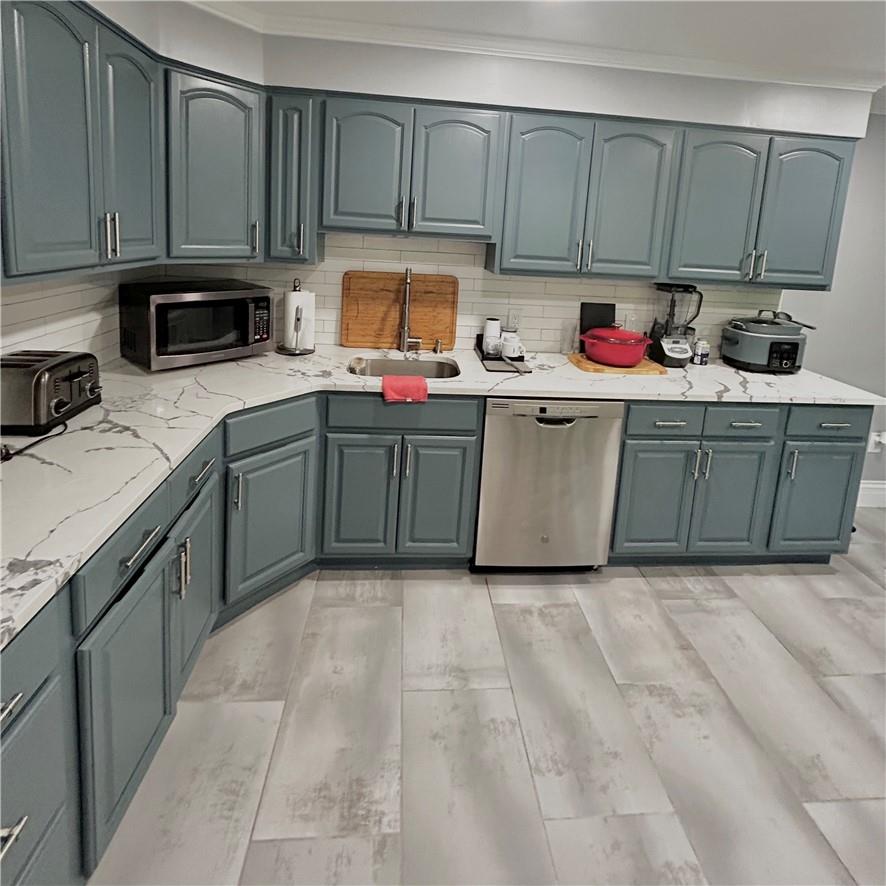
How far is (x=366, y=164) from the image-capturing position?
341cm

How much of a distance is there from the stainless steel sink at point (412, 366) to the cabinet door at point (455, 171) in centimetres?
62

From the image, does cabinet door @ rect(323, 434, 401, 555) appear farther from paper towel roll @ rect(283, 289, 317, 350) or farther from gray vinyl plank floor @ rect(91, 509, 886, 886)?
paper towel roll @ rect(283, 289, 317, 350)

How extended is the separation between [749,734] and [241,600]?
1916mm

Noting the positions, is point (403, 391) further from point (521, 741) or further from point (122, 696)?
point (122, 696)

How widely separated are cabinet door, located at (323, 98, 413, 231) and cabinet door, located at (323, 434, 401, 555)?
0.98 m

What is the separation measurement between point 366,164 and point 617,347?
4.66 ft

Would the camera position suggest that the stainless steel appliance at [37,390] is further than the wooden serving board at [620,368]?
No

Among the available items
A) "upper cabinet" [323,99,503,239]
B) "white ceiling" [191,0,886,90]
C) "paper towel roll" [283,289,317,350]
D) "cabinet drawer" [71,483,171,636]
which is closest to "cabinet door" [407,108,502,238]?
"upper cabinet" [323,99,503,239]

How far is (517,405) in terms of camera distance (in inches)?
133

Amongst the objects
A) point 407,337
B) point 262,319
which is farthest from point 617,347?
point 262,319

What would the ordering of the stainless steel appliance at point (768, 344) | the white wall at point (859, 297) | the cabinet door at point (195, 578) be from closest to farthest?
1. the cabinet door at point (195, 578)
2. the stainless steel appliance at point (768, 344)
3. the white wall at point (859, 297)

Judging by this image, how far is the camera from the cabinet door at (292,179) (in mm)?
3332

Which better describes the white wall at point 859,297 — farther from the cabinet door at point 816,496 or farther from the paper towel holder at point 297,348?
the paper towel holder at point 297,348

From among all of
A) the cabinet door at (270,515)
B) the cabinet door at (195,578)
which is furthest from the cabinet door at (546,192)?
the cabinet door at (195,578)
